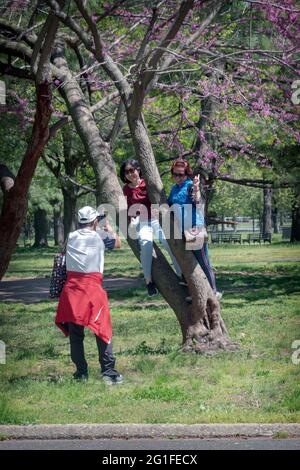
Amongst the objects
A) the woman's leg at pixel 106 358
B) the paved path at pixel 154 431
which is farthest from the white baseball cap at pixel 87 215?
the paved path at pixel 154 431

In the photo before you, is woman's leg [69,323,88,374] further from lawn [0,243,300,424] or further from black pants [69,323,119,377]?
lawn [0,243,300,424]

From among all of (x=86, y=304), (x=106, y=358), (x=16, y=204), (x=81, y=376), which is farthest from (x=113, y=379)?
(x=16, y=204)

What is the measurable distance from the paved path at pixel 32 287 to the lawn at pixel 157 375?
4536 millimetres

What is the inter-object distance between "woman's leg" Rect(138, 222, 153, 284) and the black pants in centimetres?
190

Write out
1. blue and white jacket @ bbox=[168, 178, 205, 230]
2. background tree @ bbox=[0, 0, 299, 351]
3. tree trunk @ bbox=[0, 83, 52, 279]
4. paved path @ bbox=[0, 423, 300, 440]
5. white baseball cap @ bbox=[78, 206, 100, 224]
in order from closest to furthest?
paved path @ bbox=[0, 423, 300, 440] < white baseball cap @ bbox=[78, 206, 100, 224] < blue and white jacket @ bbox=[168, 178, 205, 230] < background tree @ bbox=[0, 0, 299, 351] < tree trunk @ bbox=[0, 83, 52, 279]

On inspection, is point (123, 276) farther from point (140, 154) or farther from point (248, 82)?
point (140, 154)

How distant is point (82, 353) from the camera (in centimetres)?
908

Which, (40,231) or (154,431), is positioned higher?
(40,231)

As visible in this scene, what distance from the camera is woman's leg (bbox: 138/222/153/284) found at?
10.8 metres

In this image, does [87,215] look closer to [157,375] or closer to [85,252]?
[85,252]

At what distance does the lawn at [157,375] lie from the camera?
25.2ft

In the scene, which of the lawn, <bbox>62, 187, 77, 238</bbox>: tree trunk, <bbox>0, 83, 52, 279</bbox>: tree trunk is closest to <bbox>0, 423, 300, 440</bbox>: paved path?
the lawn

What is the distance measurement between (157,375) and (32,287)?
14418 mm

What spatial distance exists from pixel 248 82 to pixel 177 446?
419 inches
